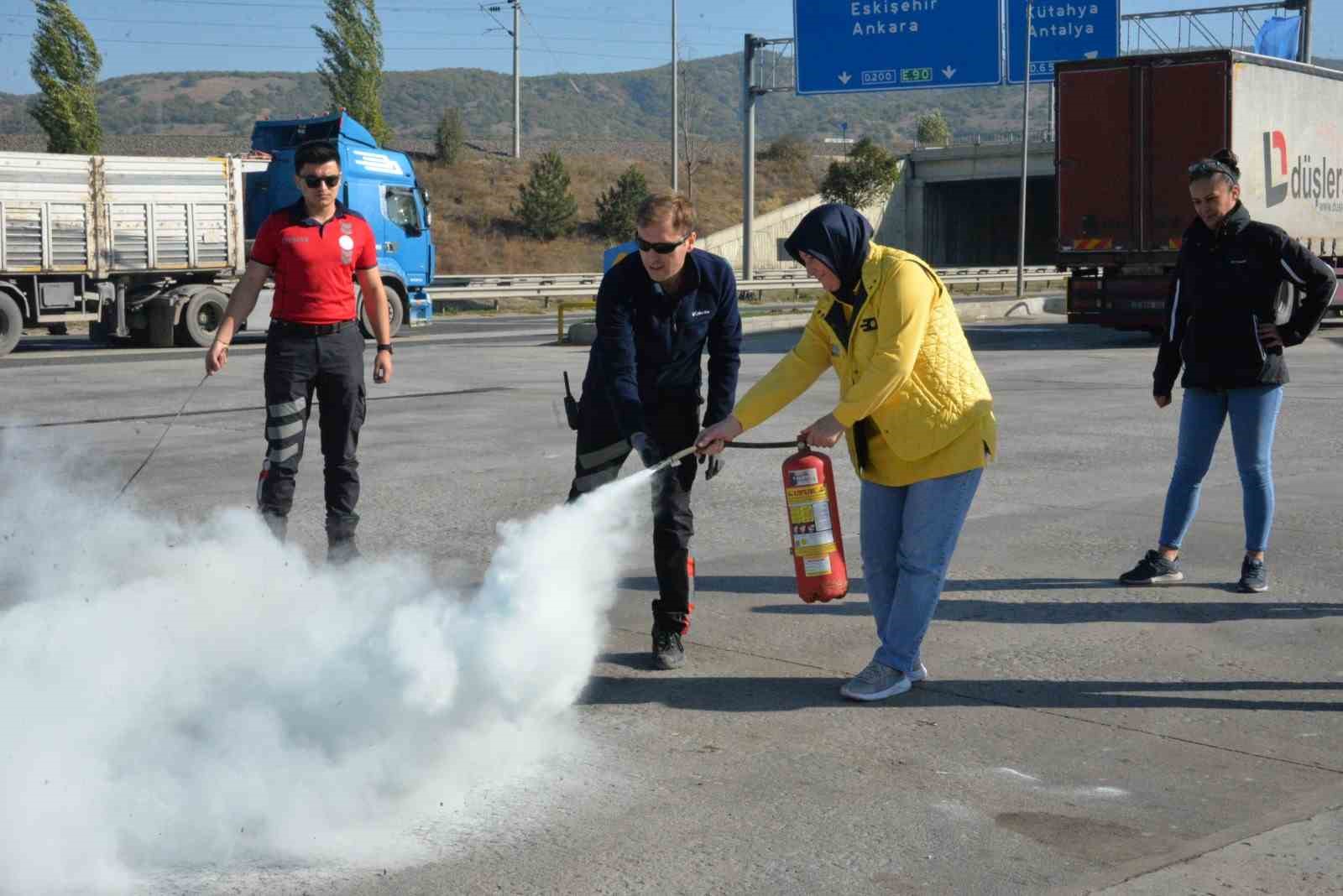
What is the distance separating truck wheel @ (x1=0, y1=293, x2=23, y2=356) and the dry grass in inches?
1631

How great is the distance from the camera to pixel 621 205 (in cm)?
6450

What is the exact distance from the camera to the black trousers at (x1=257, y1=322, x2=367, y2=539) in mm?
6945

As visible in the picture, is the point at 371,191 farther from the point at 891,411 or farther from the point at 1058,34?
the point at 891,411

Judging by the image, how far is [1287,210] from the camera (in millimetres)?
23641

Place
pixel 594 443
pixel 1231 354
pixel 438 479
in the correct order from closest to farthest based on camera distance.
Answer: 1. pixel 594 443
2. pixel 1231 354
3. pixel 438 479

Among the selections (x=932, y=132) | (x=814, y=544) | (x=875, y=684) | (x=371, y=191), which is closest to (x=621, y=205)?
(x=371, y=191)

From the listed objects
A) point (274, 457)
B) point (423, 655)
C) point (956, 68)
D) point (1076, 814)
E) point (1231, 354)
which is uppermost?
point (956, 68)

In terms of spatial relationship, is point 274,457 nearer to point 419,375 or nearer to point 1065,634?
point 1065,634

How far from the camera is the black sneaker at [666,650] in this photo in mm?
5887

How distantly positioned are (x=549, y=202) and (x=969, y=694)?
62.4 m

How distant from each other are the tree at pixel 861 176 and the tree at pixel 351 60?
21.4 meters

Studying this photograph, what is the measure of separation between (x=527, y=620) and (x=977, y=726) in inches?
62.0

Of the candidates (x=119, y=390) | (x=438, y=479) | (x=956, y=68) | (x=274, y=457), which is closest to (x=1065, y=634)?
(x=274, y=457)

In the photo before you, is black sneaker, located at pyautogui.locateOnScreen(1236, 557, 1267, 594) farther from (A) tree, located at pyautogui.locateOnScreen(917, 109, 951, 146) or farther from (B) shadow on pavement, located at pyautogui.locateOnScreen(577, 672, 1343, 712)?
(A) tree, located at pyautogui.locateOnScreen(917, 109, 951, 146)
